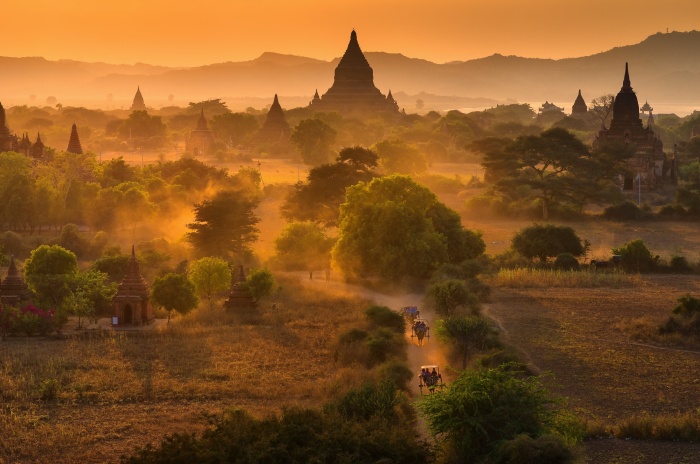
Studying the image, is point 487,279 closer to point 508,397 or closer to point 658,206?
point 508,397

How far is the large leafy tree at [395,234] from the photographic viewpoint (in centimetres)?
3631

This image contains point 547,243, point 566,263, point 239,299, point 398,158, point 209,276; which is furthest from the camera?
point 398,158

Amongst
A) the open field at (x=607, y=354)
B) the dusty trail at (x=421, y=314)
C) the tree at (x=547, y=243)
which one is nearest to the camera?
the open field at (x=607, y=354)

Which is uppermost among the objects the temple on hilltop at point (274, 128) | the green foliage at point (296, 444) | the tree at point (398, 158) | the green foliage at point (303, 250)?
the temple on hilltop at point (274, 128)

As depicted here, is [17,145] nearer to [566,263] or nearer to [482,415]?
[566,263]

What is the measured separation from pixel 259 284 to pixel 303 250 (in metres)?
7.63

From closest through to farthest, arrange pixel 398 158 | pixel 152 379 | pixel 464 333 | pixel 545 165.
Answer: pixel 152 379
pixel 464 333
pixel 545 165
pixel 398 158

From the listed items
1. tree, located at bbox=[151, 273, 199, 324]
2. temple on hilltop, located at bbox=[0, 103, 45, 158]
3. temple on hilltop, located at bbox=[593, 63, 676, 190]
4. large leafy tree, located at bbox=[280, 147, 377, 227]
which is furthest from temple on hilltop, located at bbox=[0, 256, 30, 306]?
temple on hilltop, located at bbox=[593, 63, 676, 190]

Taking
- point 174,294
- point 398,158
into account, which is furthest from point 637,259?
point 398,158

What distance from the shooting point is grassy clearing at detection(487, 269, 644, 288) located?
3734 cm

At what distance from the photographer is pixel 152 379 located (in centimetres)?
2530

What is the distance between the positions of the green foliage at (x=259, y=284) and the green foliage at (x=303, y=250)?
6500 millimetres

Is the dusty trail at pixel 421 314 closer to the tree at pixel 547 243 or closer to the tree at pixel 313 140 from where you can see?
the tree at pixel 547 243

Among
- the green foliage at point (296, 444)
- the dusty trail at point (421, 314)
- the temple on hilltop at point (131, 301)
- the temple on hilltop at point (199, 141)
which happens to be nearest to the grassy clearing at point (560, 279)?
the dusty trail at point (421, 314)
